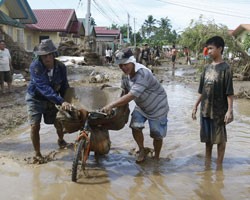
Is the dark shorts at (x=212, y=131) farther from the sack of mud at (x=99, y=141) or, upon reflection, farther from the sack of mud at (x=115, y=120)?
the sack of mud at (x=99, y=141)

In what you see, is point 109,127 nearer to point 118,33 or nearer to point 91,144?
point 91,144

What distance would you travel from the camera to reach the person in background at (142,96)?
16.0ft

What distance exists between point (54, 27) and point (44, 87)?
32.9m

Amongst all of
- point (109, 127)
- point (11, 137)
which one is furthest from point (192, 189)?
point (11, 137)

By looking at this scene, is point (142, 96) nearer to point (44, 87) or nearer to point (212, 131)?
point (212, 131)

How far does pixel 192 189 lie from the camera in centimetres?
464

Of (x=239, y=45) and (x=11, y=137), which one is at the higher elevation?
(x=239, y=45)

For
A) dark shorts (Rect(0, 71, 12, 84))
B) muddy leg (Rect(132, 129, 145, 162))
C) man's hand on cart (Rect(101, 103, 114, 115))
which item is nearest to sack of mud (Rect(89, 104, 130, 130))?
man's hand on cart (Rect(101, 103, 114, 115))

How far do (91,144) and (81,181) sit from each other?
510 millimetres

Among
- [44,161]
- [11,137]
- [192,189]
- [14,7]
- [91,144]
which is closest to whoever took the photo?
[192,189]

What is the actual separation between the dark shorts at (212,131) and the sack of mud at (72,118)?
161 centimetres

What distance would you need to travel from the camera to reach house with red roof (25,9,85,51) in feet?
119

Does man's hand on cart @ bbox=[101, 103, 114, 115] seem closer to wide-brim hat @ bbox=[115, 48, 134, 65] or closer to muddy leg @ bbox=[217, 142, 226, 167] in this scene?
wide-brim hat @ bbox=[115, 48, 134, 65]

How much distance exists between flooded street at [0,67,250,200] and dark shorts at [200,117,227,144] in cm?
47
